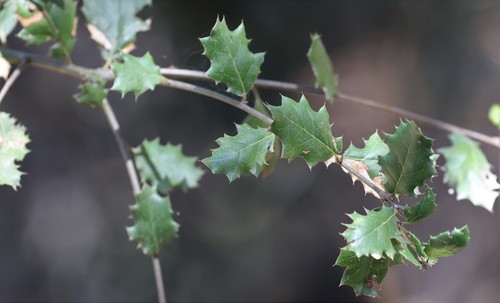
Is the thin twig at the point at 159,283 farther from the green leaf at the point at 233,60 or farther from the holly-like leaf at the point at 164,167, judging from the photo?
the green leaf at the point at 233,60

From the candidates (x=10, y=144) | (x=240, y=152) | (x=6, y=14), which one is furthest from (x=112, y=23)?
(x=240, y=152)

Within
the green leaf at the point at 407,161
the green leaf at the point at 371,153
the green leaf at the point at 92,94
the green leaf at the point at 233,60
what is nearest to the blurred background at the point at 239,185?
the green leaf at the point at 92,94

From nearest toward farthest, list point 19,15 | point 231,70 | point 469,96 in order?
point 231,70 < point 19,15 < point 469,96

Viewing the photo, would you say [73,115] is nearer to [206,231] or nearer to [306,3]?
[206,231]

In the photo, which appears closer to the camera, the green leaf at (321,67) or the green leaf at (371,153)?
the green leaf at (371,153)

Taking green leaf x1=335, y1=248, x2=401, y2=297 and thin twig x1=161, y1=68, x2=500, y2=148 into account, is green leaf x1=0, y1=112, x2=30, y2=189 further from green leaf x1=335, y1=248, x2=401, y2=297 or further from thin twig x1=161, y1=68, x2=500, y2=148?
green leaf x1=335, y1=248, x2=401, y2=297

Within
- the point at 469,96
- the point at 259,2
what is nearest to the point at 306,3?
the point at 259,2
